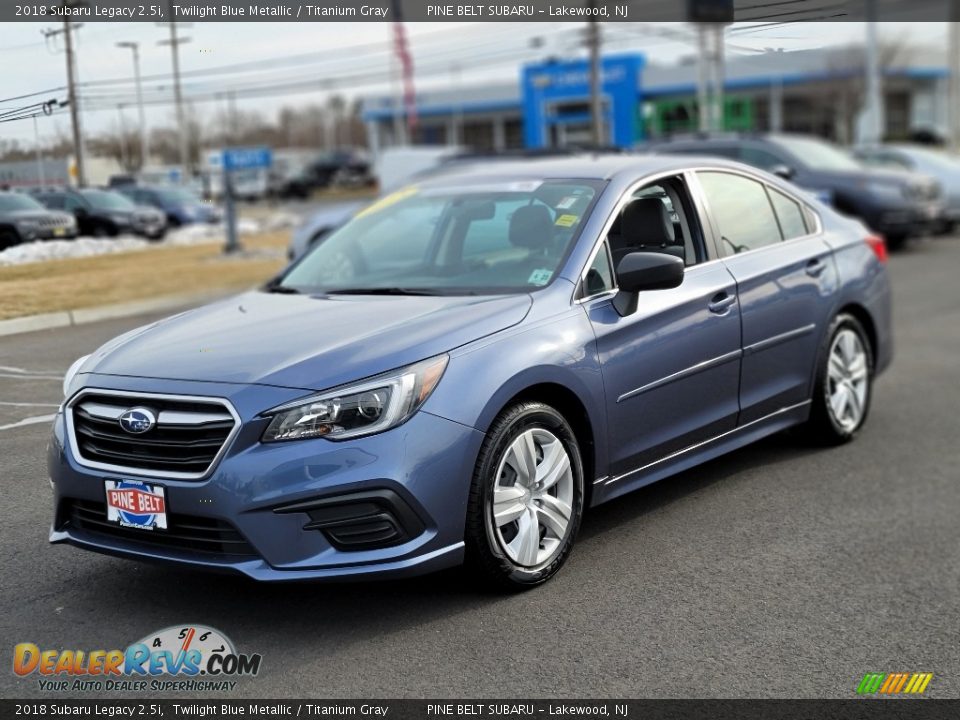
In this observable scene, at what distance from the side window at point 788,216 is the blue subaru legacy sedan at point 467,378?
18 mm

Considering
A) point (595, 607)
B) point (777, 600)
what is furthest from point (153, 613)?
point (777, 600)

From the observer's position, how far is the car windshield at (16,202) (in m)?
4.89

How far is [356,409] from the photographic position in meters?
3.93

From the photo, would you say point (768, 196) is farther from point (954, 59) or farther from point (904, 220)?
point (954, 59)

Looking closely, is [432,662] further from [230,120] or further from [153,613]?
[230,120]

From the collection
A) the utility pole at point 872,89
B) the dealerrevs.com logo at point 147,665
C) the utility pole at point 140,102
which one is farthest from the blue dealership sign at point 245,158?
the utility pole at point 872,89

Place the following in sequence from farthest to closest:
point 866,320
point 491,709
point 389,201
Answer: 1. point 866,320
2. point 389,201
3. point 491,709

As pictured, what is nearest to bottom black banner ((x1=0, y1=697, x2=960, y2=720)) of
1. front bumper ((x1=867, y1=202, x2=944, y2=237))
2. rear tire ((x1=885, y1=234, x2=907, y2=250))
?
front bumper ((x1=867, y1=202, x2=944, y2=237))

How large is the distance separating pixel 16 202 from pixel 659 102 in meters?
55.2

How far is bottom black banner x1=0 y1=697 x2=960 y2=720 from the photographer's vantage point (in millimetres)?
3439

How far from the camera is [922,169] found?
2106cm

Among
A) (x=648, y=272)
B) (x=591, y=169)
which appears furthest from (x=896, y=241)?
(x=648, y=272)

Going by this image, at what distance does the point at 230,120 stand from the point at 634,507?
820 centimetres

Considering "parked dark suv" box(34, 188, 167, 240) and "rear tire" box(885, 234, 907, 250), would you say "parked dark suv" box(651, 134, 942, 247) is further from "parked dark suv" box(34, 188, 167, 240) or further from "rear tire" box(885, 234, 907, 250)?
"parked dark suv" box(34, 188, 167, 240)
